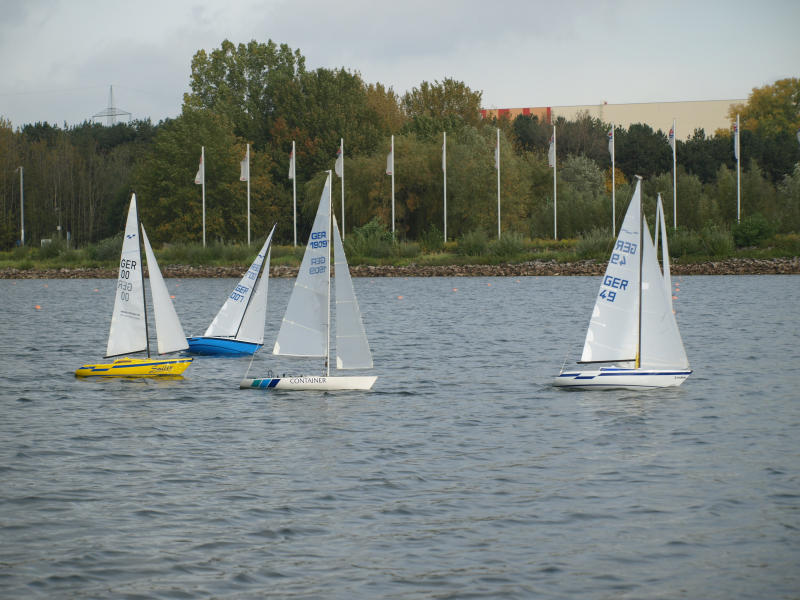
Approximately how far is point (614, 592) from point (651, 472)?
709cm

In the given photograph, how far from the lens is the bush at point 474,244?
106 m

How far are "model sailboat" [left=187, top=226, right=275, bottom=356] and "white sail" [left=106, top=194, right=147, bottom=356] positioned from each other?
496 cm

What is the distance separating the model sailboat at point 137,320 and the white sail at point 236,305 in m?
4.00

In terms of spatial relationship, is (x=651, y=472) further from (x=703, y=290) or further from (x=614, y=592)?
(x=703, y=290)

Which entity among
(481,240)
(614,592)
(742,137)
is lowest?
(614,592)

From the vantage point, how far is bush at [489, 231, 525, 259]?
104875 millimetres

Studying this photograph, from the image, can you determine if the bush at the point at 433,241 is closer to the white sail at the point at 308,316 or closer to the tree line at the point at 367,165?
the tree line at the point at 367,165

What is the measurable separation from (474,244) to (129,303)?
76.1m

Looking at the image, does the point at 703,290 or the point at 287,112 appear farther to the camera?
the point at 287,112

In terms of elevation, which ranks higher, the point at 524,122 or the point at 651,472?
the point at 524,122

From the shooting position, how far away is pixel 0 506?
60.3 ft

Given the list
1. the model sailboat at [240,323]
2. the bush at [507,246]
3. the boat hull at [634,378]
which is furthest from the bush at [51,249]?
the boat hull at [634,378]

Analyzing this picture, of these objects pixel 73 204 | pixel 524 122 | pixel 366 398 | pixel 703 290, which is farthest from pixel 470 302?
pixel 73 204

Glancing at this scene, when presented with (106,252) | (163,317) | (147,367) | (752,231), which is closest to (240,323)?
(147,367)
